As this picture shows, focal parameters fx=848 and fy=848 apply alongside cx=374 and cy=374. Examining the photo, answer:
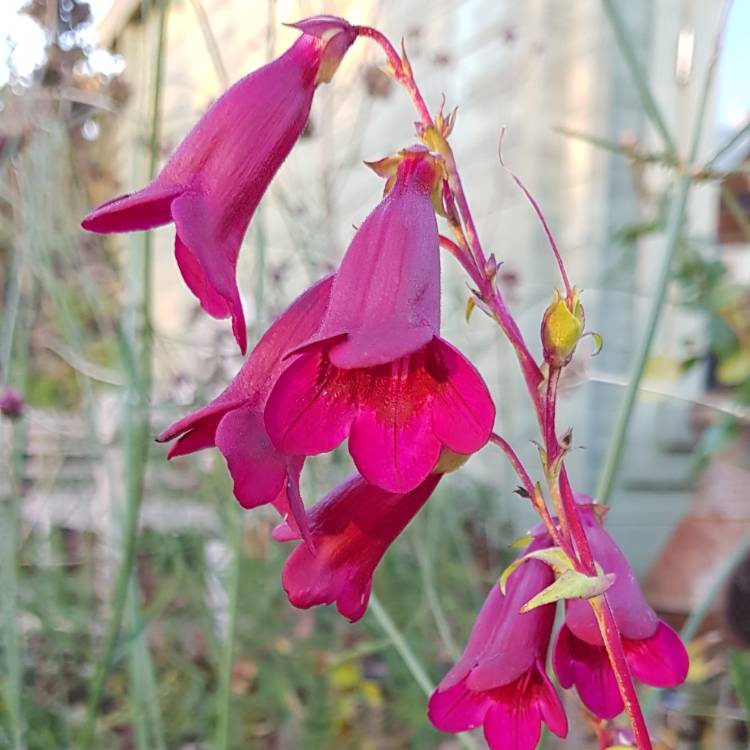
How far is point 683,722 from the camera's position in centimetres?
145

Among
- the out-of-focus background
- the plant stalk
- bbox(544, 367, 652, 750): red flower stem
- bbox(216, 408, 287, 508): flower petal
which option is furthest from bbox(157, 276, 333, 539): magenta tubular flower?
the out-of-focus background

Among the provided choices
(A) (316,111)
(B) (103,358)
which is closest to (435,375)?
(A) (316,111)

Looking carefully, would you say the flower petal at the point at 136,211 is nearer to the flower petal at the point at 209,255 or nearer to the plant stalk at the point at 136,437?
the flower petal at the point at 209,255

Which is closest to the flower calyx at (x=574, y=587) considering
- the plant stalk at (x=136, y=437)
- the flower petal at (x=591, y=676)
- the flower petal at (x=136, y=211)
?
the flower petal at (x=591, y=676)

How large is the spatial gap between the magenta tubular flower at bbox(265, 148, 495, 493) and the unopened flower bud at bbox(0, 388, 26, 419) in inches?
33.4

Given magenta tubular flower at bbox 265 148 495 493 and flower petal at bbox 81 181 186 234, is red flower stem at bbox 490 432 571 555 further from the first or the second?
flower petal at bbox 81 181 186 234

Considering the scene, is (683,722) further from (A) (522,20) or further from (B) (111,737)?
(A) (522,20)

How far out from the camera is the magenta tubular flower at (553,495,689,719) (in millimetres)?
400

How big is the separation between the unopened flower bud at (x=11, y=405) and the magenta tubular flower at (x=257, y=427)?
81 centimetres

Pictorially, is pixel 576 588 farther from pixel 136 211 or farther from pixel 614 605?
pixel 136 211

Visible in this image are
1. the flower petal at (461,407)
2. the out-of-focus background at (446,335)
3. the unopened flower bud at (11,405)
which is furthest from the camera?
the out-of-focus background at (446,335)

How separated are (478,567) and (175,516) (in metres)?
0.78

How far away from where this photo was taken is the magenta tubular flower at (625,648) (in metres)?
0.40

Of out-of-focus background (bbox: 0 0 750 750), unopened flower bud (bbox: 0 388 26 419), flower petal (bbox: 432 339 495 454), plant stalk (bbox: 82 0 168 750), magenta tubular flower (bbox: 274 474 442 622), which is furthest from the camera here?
out-of-focus background (bbox: 0 0 750 750)
